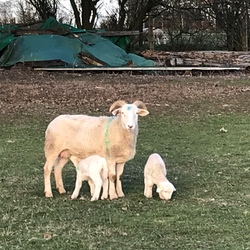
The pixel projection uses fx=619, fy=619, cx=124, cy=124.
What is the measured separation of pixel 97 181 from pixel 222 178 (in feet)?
6.01

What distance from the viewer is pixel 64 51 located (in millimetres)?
22578

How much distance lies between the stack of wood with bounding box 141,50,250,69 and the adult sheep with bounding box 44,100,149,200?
643 inches

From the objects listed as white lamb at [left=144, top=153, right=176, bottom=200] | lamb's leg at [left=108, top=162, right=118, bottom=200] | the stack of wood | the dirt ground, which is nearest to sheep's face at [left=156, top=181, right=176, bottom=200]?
white lamb at [left=144, top=153, right=176, bottom=200]

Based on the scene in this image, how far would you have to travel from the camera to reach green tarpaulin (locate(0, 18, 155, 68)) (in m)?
22.1

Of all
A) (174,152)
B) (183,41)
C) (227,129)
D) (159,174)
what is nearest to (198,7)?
(183,41)

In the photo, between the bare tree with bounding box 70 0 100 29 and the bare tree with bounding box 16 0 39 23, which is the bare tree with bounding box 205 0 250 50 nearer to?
the bare tree with bounding box 70 0 100 29

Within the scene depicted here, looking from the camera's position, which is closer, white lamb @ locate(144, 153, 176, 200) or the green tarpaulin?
white lamb @ locate(144, 153, 176, 200)

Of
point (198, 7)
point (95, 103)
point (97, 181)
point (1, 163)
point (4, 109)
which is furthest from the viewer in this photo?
point (198, 7)

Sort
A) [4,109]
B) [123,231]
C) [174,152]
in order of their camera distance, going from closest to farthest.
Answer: [123,231] → [174,152] → [4,109]

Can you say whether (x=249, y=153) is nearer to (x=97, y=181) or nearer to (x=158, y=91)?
(x=97, y=181)

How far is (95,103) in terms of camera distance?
15.0 metres

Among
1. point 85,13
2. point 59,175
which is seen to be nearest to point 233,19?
point 85,13

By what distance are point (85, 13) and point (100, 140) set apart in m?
25.5

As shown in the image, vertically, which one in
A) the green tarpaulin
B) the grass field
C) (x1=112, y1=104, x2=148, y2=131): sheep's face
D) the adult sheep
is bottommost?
the grass field
